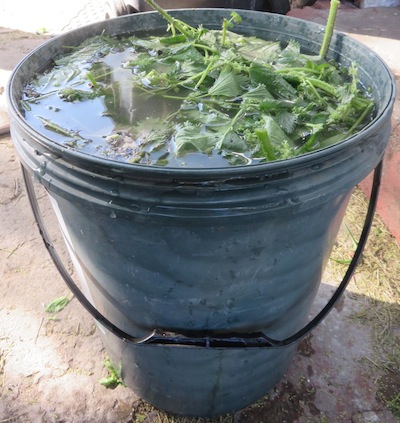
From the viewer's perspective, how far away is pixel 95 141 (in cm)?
108

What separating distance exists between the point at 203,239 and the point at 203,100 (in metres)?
0.45

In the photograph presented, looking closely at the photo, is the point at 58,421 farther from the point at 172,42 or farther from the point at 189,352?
the point at 172,42

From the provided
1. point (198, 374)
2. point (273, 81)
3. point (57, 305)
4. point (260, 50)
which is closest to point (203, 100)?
point (273, 81)

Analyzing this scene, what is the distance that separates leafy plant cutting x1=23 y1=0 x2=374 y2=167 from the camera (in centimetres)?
103

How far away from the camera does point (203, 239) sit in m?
0.95

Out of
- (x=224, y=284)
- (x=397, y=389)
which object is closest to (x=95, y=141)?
(x=224, y=284)

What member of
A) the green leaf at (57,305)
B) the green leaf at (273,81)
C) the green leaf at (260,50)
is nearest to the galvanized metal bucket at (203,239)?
the green leaf at (260,50)

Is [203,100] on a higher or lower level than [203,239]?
higher

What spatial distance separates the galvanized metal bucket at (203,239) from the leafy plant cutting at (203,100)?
9cm

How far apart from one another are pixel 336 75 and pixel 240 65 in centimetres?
28

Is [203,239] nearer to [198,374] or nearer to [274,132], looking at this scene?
[274,132]

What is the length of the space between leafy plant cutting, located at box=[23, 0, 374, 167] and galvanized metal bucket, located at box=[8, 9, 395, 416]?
90 mm

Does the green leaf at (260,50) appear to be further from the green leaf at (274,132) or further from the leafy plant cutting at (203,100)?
the green leaf at (274,132)

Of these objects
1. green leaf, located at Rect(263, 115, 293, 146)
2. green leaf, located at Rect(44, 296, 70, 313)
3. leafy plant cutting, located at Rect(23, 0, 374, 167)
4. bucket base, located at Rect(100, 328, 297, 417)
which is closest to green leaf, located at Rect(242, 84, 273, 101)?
leafy plant cutting, located at Rect(23, 0, 374, 167)
